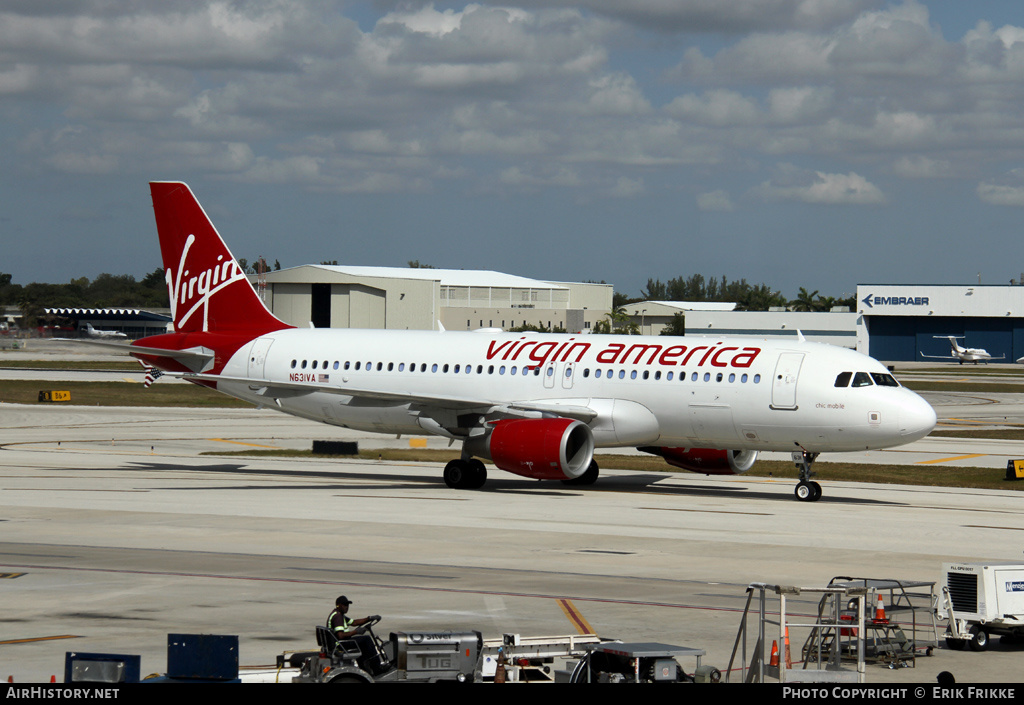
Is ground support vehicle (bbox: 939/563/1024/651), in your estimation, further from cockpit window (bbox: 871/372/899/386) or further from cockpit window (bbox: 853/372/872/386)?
cockpit window (bbox: 871/372/899/386)

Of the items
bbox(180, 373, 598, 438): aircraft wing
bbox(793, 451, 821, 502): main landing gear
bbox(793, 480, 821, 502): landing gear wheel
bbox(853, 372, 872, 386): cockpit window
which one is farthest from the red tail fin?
bbox(853, 372, 872, 386): cockpit window

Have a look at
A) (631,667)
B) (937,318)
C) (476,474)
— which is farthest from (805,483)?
(937,318)

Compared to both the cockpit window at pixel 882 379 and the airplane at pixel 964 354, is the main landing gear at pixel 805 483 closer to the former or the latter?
the cockpit window at pixel 882 379

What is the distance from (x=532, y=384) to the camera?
4028 centimetres

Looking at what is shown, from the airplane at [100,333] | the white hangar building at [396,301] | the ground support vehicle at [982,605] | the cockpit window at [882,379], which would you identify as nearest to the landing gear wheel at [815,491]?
the cockpit window at [882,379]

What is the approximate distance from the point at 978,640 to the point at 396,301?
141025 mm

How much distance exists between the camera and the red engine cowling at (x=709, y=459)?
134 feet

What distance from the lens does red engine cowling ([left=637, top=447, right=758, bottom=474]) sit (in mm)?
40875

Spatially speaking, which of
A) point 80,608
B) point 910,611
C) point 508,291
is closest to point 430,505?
point 80,608

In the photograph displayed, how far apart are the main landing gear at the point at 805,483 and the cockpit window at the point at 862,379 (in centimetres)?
266

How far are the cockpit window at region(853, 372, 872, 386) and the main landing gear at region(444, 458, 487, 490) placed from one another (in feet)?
39.2
